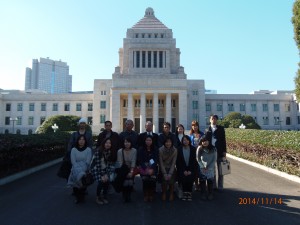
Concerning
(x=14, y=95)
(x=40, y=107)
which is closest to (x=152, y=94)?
(x=40, y=107)

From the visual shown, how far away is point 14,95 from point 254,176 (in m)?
60.0

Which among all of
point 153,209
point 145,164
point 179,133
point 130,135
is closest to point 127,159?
point 145,164

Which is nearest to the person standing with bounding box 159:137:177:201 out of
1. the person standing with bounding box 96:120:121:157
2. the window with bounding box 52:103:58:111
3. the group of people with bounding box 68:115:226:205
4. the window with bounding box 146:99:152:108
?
the group of people with bounding box 68:115:226:205

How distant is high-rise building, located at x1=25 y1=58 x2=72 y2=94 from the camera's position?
142275 millimetres

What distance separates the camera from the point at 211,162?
688 cm

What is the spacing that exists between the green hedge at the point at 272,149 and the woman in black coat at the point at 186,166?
185 inches

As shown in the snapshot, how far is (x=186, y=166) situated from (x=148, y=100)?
148 ft

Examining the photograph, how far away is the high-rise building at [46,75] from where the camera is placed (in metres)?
142

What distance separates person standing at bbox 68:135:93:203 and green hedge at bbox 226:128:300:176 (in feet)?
23.8

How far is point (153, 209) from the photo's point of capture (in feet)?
19.0

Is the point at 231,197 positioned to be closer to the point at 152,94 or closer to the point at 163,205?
the point at 163,205

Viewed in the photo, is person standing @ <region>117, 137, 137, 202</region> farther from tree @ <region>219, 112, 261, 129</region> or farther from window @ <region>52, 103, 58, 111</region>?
window @ <region>52, 103, 58, 111</region>

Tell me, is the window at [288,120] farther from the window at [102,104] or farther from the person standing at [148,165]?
the person standing at [148,165]

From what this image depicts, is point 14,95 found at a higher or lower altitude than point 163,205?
higher
